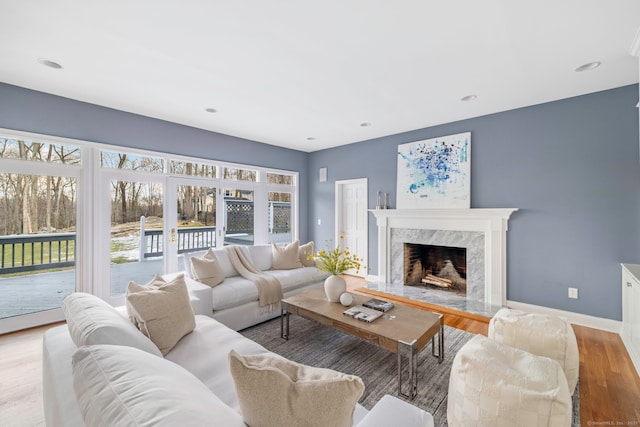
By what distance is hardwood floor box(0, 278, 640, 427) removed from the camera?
1.79m

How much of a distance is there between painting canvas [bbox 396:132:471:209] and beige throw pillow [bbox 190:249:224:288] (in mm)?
3047

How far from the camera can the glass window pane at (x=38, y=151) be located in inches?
120

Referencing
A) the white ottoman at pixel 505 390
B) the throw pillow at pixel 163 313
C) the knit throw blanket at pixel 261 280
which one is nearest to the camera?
the white ottoman at pixel 505 390

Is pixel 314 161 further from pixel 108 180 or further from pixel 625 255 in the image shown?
pixel 625 255

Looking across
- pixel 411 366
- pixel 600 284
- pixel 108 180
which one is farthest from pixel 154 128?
pixel 600 284

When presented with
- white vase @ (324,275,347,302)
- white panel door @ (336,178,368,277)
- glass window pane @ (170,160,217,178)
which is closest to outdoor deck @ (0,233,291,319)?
glass window pane @ (170,160,217,178)

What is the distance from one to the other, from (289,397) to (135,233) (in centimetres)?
405

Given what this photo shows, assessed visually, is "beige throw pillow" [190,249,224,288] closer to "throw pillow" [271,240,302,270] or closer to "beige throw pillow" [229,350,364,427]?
"throw pillow" [271,240,302,270]

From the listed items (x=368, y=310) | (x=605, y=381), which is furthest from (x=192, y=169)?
(x=605, y=381)

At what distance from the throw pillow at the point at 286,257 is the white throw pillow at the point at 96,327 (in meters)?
2.54

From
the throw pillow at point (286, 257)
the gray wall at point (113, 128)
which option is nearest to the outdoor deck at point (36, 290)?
the gray wall at point (113, 128)

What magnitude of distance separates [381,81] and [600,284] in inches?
131

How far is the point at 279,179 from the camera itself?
5840mm

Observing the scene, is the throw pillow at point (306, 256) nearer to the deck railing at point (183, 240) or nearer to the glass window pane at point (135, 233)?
the deck railing at point (183, 240)
